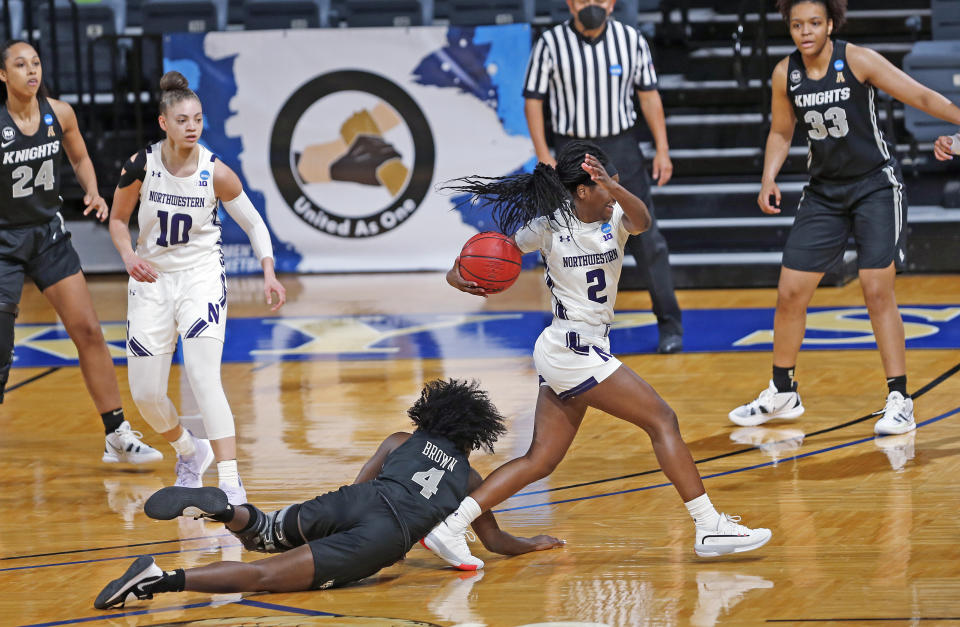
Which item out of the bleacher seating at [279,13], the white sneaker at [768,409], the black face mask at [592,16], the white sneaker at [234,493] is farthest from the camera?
the bleacher seating at [279,13]

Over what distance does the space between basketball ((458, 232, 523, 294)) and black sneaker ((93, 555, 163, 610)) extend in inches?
50.8

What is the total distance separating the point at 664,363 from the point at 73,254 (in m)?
3.06

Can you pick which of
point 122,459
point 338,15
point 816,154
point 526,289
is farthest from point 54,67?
point 816,154

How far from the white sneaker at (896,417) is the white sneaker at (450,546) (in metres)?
2.19

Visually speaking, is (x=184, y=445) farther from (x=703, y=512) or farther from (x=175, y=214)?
(x=703, y=512)

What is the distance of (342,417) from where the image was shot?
6.25 metres

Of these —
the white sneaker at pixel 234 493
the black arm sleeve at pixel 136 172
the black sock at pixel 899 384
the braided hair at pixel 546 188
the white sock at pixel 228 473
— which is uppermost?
the braided hair at pixel 546 188

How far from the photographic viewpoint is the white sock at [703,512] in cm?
409

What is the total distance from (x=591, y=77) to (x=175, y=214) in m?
2.93

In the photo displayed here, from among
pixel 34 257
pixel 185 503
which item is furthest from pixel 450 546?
pixel 34 257

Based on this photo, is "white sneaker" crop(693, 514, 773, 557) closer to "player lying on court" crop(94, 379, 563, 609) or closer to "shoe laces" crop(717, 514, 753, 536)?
"shoe laces" crop(717, 514, 753, 536)

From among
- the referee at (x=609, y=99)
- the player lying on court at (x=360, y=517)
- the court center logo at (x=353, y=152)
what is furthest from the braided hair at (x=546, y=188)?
the court center logo at (x=353, y=152)

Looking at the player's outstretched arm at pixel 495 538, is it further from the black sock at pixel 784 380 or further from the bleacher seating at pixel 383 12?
the bleacher seating at pixel 383 12

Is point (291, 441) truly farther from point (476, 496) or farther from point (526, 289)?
point (526, 289)
